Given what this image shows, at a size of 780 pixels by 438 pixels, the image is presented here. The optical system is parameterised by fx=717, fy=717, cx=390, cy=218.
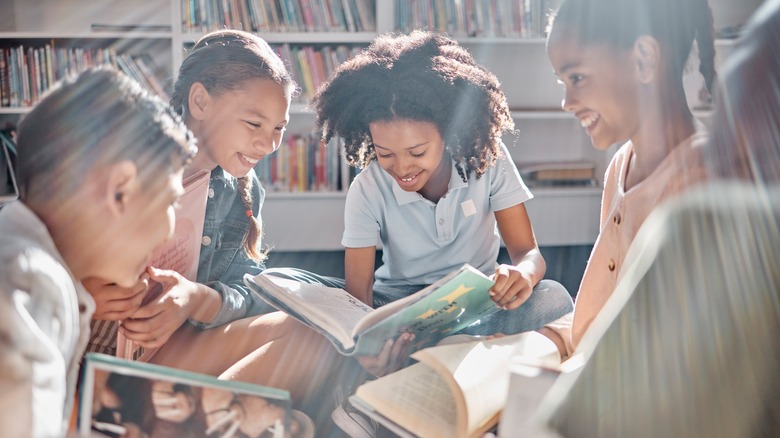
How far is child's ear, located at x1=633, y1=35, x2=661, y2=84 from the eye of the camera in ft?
3.25

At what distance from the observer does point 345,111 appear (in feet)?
4.84

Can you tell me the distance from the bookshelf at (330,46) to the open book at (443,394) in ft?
6.69

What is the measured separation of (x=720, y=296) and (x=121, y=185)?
55 cm

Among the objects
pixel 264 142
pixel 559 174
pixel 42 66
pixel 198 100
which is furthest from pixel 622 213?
pixel 42 66

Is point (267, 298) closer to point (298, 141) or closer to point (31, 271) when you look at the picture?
point (31, 271)

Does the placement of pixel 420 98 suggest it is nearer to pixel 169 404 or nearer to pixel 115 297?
pixel 115 297

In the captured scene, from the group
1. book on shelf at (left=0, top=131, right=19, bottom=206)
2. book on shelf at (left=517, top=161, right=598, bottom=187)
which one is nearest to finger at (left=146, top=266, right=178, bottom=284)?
book on shelf at (left=0, top=131, right=19, bottom=206)

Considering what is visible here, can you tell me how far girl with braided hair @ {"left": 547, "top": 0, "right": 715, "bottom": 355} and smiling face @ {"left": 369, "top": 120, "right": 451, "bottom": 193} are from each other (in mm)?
344

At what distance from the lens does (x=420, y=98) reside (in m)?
1.37

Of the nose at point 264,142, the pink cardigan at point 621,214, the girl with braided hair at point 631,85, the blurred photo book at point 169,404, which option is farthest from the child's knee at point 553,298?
the blurred photo book at point 169,404

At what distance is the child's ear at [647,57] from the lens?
991 millimetres

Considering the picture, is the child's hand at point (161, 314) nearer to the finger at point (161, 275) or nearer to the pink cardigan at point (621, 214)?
the finger at point (161, 275)

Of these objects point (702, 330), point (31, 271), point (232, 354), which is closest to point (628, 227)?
point (702, 330)

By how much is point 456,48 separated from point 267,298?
748 millimetres
